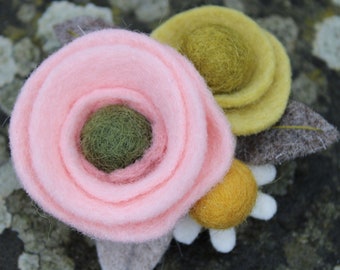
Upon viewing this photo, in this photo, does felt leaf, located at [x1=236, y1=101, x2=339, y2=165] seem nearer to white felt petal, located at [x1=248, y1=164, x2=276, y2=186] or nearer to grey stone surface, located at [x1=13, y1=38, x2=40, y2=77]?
white felt petal, located at [x1=248, y1=164, x2=276, y2=186]

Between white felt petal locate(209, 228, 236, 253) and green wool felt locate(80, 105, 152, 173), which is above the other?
green wool felt locate(80, 105, 152, 173)

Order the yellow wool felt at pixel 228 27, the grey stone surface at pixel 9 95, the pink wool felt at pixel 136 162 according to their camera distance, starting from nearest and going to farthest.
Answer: the pink wool felt at pixel 136 162
the yellow wool felt at pixel 228 27
the grey stone surface at pixel 9 95

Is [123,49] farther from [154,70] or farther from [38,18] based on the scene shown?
[38,18]

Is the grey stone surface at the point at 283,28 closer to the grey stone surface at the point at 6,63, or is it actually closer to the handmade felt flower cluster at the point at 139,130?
the handmade felt flower cluster at the point at 139,130

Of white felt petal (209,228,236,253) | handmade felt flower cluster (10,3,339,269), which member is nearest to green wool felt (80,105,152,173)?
handmade felt flower cluster (10,3,339,269)

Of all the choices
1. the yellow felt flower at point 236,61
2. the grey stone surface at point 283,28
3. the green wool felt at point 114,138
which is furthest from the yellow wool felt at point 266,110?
the grey stone surface at point 283,28

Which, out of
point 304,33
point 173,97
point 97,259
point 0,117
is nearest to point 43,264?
point 97,259
